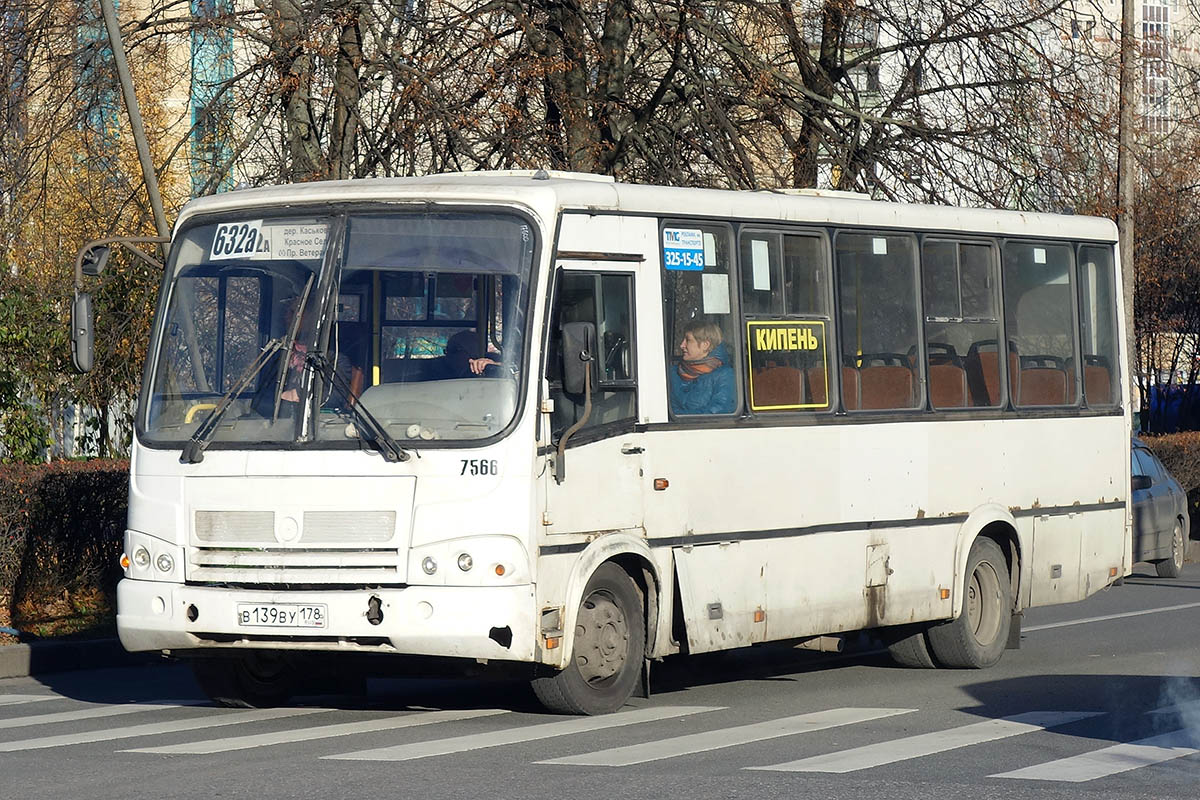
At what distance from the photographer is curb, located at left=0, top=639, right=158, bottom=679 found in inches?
548

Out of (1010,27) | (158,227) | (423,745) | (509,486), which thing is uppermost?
(1010,27)

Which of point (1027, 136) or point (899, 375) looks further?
point (1027, 136)

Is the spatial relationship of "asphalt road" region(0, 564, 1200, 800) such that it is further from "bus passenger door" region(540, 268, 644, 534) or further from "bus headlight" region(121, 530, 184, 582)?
"bus passenger door" region(540, 268, 644, 534)

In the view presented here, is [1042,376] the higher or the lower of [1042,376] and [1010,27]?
the lower

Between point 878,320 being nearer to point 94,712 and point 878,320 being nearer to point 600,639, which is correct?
point 600,639

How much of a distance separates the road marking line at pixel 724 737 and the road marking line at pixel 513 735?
574 mm

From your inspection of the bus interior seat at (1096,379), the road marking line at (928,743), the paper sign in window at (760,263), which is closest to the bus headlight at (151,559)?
the road marking line at (928,743)

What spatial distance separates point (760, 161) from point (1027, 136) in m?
2.83

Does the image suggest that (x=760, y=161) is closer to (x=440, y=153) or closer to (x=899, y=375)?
(x=440, y=153)

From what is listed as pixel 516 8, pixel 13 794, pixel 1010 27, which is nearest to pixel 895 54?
pixel 1010 27

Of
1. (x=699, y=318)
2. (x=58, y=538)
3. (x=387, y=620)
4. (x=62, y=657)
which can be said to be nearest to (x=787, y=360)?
(x=699, y=318)

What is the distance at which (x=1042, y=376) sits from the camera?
1453cm

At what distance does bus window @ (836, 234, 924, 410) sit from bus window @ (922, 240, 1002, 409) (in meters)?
0.19

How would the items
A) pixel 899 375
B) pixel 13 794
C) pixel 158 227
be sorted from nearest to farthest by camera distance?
pixel 13 794, pixel 899 375, pixel 158 227
